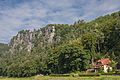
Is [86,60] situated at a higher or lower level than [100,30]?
lower

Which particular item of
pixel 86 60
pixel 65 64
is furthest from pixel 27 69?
pixel 86 60

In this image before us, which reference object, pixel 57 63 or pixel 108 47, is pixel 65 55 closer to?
pixel 57 63

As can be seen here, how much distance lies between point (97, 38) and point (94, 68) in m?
35.9

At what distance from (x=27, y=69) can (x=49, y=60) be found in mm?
31913

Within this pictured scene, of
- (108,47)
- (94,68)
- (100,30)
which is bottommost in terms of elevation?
(94,68)

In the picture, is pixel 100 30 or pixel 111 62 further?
pixel 100 30

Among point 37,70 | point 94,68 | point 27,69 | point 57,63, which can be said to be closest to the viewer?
point 94,68

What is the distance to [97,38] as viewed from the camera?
516ft

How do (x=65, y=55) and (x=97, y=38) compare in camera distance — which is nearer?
(x=65, y=55)

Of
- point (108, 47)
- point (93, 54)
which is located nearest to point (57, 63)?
point (93, 54)

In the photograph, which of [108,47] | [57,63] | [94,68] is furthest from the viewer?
[108,47]

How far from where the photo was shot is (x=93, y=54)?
146125 millimetres

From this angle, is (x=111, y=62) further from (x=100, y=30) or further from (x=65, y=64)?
(x=100, y=30)

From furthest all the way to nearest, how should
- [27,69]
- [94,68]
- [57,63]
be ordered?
[27,69]
[57,63]
[94,68]
